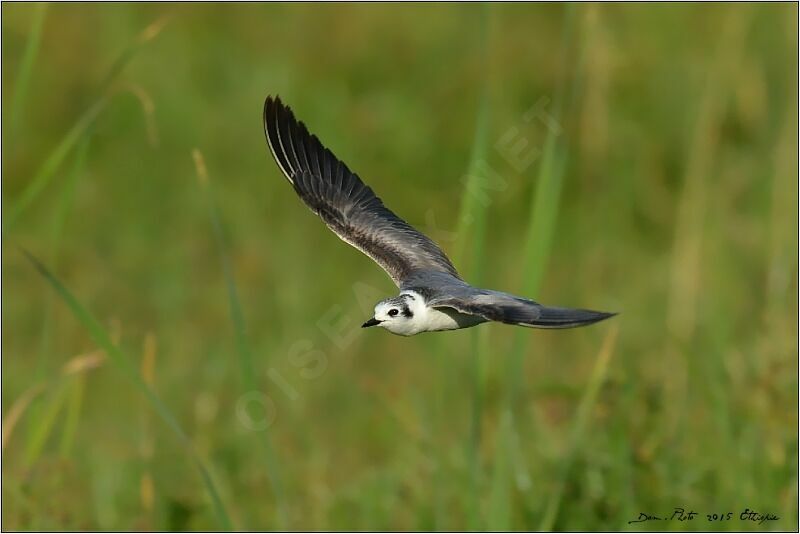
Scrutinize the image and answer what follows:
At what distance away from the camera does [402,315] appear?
13.0ft

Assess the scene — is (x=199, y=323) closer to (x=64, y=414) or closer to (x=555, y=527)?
(x=64, y=414)

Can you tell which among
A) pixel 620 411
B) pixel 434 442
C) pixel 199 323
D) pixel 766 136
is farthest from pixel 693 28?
pixel 434 442

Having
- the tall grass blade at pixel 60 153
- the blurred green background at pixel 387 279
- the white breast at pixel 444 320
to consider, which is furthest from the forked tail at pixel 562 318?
the tall grass blade at pixel 60 153

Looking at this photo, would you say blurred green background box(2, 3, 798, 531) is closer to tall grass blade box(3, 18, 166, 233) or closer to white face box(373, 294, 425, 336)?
tall grass blade box(3, 18, 166, 233)

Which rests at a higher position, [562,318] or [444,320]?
[444,320]

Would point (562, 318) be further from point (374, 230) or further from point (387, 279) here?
point (387, 279)

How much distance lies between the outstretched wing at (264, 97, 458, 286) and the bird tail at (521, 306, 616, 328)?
144 centimetres

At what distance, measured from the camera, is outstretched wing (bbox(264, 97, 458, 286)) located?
4898 mm

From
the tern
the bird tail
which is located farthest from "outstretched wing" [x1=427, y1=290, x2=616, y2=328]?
the tern

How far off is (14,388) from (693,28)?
18.8 feet

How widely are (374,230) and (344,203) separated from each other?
17 cm
